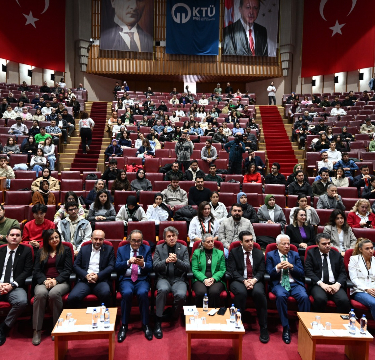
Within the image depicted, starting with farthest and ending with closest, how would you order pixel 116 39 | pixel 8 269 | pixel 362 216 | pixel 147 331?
1. pixel 116 39
2. pixel 362 216
3. pixel 8 269
4. pixel 147 331

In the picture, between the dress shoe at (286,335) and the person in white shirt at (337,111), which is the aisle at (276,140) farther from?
the dress shoe at (286,335)

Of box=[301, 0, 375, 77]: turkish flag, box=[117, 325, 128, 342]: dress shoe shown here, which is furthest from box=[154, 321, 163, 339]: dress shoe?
box=[301, 0, 375, 77]: turkish flag

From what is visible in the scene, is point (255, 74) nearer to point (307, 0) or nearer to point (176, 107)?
point (307, 0)

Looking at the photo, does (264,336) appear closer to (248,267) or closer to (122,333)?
(248,267)

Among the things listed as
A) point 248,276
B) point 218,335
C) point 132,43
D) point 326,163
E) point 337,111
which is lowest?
point 218,335

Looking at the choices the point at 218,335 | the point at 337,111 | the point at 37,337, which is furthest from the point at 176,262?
the point at 337,111

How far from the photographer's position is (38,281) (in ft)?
10.0

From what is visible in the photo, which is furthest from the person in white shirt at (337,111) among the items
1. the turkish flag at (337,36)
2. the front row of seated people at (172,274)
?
the front row of seated people at (172,274)

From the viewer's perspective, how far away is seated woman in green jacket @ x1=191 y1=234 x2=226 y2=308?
316cm

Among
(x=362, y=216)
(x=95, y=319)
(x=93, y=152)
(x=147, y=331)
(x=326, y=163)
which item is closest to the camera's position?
(x=95, y=319)

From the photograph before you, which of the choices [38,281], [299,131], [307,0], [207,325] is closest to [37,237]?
[38,281]

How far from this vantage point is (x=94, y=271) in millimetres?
3242

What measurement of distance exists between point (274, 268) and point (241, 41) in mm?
11847

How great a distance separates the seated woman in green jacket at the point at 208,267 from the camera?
3157mm
